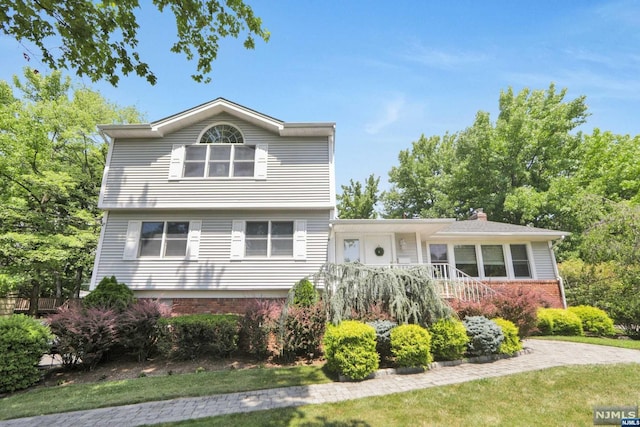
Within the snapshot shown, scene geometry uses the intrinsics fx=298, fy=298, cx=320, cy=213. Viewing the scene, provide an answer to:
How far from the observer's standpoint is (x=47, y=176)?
1448 centimetres

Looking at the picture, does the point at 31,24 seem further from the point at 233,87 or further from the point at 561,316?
the point at 561,316

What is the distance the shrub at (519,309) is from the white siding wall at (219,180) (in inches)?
256

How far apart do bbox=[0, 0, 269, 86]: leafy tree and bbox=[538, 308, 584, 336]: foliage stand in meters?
11.8

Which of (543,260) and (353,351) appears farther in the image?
(543,260)

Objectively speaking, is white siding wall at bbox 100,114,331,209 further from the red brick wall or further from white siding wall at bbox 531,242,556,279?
white siding wall at bbox 531,242,556,279

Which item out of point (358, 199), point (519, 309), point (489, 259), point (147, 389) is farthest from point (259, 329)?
point (358, 199)

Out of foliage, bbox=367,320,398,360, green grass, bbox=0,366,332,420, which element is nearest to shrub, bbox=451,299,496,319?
foliage, bbox=367,320,398,360

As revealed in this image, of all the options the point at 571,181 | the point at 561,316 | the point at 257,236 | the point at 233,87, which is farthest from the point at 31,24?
the point at 571,181

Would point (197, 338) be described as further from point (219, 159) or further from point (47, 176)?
point (47, 176)

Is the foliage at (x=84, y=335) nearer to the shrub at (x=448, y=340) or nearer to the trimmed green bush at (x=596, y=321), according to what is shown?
the shrub at (x=448, y=340)

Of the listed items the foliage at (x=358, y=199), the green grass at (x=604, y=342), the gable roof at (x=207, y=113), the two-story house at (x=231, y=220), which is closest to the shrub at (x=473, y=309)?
the two-story house at (x=231, y=220)

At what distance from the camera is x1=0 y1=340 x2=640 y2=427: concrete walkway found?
451cm

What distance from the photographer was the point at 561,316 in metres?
9.94

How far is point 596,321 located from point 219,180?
560 inches
